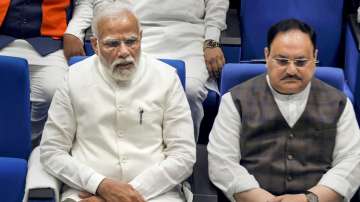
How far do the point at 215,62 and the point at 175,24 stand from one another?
0.33 metres

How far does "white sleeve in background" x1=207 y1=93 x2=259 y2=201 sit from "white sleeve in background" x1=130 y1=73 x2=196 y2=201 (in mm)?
85

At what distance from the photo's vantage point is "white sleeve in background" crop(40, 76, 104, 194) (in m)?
2.37

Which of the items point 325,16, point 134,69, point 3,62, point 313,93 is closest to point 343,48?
point 325,16

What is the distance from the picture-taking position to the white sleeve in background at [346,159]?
92.5 inches

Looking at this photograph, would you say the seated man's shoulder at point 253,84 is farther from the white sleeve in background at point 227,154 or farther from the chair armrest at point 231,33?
the chair armrest at point 231,33

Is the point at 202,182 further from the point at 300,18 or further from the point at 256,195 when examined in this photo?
the point at 300,18

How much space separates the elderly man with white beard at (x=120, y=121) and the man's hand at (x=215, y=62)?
0.72 meters

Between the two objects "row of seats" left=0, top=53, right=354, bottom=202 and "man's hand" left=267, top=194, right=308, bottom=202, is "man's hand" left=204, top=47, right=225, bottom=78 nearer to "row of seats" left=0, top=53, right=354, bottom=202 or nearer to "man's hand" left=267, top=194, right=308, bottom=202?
"row of seats" left=0, top=53, right=354, bottom=202

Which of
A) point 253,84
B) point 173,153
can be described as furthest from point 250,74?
point 173,153

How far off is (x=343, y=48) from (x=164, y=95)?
1.37 meters

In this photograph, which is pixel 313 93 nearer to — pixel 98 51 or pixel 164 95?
pixel 164 95

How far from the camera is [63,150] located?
2453 millimetres

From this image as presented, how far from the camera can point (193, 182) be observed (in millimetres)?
2424

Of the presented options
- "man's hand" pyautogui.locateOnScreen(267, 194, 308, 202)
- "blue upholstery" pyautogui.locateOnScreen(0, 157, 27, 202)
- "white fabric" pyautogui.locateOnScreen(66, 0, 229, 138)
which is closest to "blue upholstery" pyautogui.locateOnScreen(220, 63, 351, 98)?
"man's hand" pyautogui.locateOnScreen(267, 194, 308, 202)
